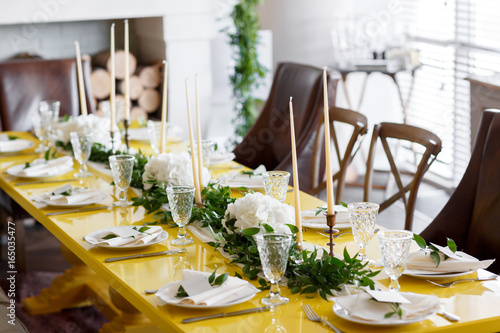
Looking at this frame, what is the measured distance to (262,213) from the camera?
1673 millimetres

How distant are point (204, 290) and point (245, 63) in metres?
3.42

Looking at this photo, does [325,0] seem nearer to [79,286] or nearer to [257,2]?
[257,2]

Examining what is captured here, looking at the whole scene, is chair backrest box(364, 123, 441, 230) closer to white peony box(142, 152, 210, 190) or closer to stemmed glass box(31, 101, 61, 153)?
white peony box(142, 152, 210, 190)

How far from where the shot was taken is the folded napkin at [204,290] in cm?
140

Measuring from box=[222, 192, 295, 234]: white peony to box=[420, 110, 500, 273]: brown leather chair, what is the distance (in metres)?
0.67

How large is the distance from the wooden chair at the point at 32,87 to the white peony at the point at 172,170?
1.92 m

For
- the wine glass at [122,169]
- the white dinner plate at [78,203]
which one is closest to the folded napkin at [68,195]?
the white dinner plate at [78,203]

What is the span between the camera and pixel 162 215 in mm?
2049

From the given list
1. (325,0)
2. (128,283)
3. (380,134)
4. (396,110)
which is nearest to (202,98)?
(325,0)

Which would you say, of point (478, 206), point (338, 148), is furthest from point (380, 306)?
point (338, 148)

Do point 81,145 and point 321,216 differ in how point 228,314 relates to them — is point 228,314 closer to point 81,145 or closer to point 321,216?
point 321,216

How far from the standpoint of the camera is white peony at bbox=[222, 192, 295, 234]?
5.48 ft

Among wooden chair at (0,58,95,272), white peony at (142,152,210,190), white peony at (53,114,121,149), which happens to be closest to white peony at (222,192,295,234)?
white peony at (142,152,210,190)

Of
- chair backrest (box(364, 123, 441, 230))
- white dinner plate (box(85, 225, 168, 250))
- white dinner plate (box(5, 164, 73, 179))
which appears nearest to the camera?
white dinner plate (box(85, 225, 168, 250))
